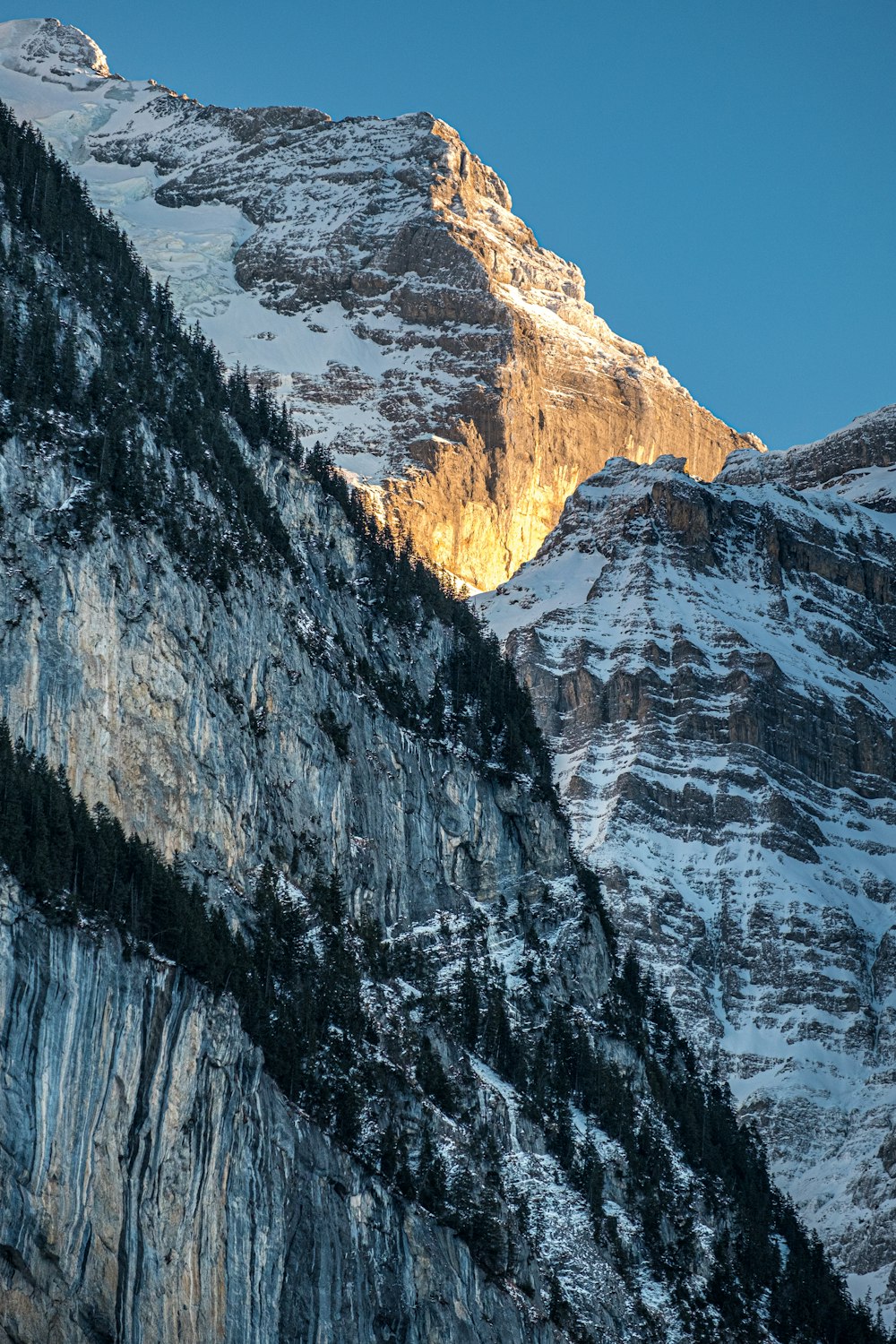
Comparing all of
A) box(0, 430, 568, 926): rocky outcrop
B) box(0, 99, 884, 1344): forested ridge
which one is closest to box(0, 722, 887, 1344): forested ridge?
box(0, 99, 884, 1344): forested ridge

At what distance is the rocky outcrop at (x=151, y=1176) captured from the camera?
85125 mm

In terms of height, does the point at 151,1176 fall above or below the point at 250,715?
below

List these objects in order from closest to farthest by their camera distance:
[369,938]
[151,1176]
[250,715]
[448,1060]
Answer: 1. [151,1176]
2. [250,715]
3. [448,1060]
4. [369,938]

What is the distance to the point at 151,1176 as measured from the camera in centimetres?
8988

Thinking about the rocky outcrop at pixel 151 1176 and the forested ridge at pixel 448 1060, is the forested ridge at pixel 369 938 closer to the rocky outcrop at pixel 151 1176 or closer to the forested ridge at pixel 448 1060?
the forested ridge at pixel 448 1060

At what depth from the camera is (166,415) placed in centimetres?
13012

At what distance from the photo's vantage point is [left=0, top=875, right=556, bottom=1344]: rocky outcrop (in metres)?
85.1

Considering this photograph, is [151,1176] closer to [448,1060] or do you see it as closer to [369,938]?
[369,938]

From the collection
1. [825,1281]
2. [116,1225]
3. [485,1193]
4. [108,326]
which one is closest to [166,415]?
[108,326]

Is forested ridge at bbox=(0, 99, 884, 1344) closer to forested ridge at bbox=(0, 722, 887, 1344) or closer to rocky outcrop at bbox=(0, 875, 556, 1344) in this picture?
forested ridge at bbox=(0, 722, 887, 1344)

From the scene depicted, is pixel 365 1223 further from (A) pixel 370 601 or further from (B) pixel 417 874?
(A) pixel 370 601

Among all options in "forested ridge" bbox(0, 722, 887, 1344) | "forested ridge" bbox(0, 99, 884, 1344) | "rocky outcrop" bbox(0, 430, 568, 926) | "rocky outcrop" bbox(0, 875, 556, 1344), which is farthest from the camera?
"rocky outcrop" bbox(0, 430, 568, 926)

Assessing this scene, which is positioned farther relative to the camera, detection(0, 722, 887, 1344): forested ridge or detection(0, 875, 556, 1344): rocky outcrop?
detection(0, 722, 887, 1344): forested ridge

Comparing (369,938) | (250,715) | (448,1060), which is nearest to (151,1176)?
(369,938)
